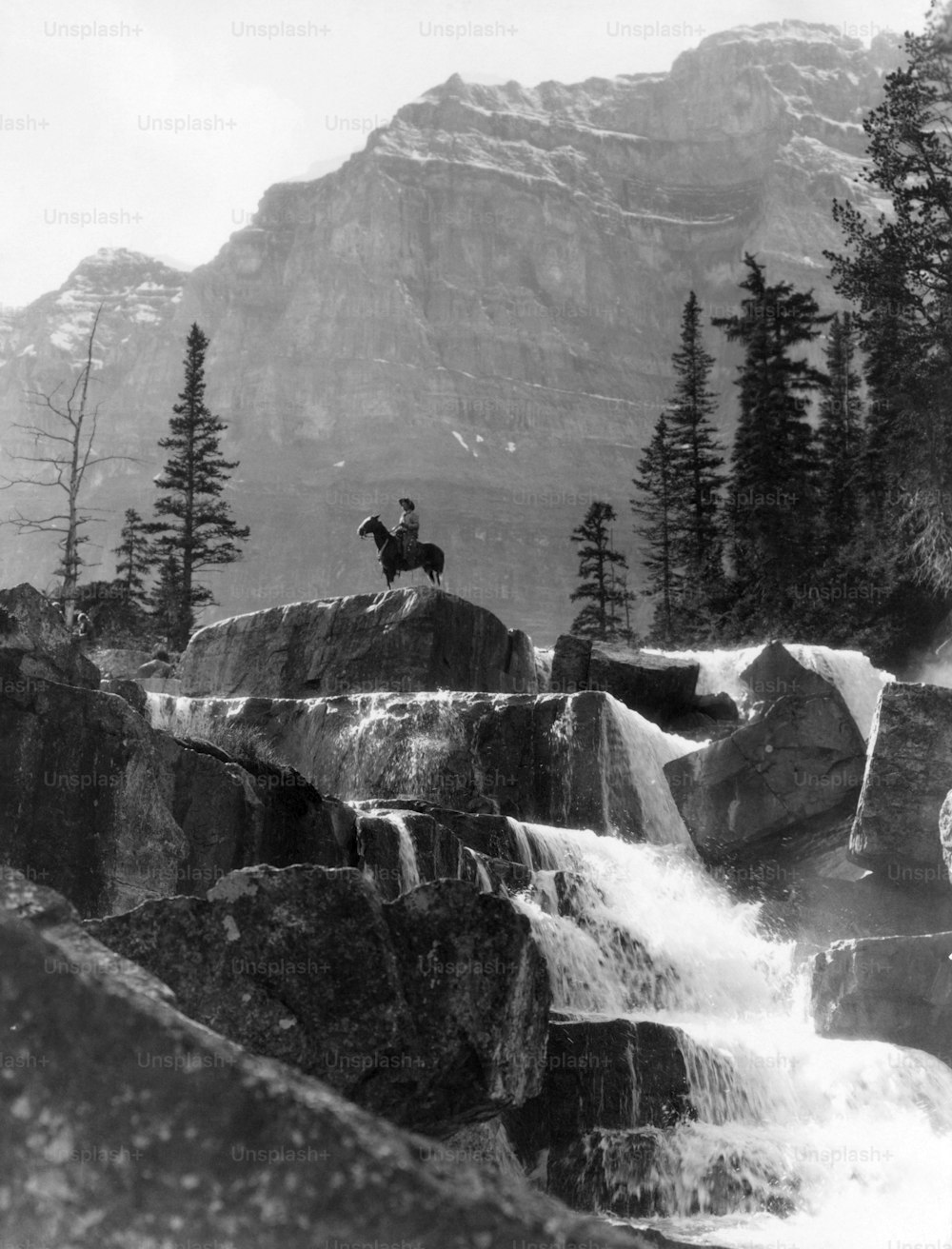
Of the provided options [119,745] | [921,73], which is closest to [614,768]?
[119,745]

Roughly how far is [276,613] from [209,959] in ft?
78.8

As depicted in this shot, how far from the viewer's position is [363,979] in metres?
7.38

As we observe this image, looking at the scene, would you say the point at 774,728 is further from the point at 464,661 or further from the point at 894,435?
the point at 894,435

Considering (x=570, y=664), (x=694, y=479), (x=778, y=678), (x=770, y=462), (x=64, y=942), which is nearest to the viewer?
(x=64, y=942)

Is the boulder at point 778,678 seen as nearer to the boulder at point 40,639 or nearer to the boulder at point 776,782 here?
the boulder at point 776,782

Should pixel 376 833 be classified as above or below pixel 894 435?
below

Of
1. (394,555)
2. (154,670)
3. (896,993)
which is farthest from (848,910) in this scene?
(154,670)

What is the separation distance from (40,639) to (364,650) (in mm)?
15365

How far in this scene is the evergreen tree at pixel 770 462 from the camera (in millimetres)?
49125

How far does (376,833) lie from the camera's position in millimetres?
15602

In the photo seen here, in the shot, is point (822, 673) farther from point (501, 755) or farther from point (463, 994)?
point (463, 994)

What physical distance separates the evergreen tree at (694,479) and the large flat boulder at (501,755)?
3125 cm

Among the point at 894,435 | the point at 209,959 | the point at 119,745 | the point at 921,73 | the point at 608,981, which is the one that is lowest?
the point at 608,981

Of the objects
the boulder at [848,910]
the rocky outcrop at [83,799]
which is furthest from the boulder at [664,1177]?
the boulder at [848,910]
